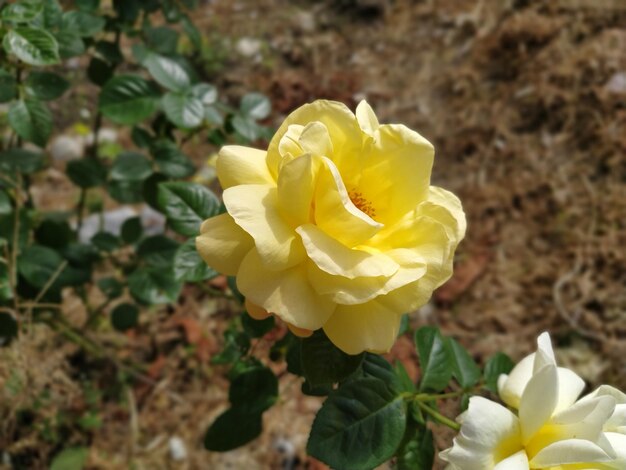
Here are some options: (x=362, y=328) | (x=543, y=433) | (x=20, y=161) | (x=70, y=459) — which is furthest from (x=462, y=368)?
(x=70, y=459)

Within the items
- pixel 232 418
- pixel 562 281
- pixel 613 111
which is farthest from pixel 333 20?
pixel 232 418

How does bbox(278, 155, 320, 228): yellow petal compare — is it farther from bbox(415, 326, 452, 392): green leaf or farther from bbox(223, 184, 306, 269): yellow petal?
bbox(415, 326, 452, 392): green leaf

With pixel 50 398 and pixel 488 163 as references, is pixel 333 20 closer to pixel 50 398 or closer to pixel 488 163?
pixel 488 163

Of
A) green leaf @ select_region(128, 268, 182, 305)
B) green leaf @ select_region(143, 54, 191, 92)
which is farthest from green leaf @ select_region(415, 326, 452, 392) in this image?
green leaf @ select_region(143, 54, 191, 92)

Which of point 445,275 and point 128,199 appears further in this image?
point 128,199

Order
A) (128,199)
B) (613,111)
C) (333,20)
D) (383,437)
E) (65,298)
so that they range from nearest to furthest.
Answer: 1. (383,437)
2. (128,199)
3. (65,298)
4. (613,111)
5. (333,20)

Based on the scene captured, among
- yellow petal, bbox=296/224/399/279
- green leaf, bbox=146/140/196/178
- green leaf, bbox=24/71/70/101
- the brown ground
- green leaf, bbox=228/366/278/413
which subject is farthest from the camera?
the brown ground

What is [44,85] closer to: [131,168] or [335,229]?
[131,168]

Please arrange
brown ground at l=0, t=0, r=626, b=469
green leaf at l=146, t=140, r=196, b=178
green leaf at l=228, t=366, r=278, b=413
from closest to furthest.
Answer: green leaf at l=228, t=366, r=278, b=413, green leaf at l=146, t=140, r=196, b=178, brown ground at l=0, t=0, r=626, b=469

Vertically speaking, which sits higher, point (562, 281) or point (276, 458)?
point (562, 281)
